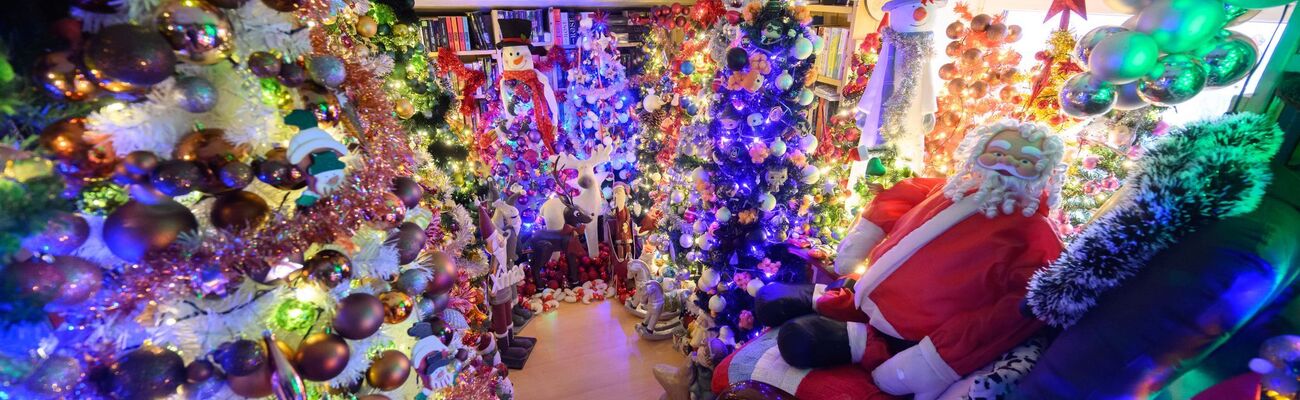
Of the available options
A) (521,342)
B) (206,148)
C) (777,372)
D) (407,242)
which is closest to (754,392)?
(777,372)

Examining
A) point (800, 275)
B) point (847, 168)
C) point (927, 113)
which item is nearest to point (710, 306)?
point (800, 275)

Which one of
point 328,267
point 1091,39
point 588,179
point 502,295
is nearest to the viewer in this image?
point 328,267

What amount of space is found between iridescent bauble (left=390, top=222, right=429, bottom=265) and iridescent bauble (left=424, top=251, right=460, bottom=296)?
0.06 meters

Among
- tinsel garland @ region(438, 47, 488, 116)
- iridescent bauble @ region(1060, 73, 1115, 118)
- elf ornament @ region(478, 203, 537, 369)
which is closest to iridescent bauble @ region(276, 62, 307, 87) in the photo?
iridescent bauble @ region(1060, 73, 1115, 118)

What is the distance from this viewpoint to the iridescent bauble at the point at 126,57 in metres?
0.62

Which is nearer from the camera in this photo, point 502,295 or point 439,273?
point 439,273

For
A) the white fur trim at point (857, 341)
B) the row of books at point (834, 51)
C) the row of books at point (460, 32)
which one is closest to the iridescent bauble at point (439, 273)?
the white fur trim at point (857, 341)

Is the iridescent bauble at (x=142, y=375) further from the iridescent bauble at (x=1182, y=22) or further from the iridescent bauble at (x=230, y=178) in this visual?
the iridescent bauble at (x=1182, y=22)


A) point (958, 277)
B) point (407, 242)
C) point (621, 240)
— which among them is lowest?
point (621, 240)

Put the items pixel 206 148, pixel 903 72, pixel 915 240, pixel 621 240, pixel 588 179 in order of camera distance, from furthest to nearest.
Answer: pixel 621 240, pixel 588 179, pixel 903 72, pixel 915 240, pixel 206 148

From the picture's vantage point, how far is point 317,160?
2.70ft

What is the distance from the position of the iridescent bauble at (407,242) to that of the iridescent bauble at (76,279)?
40cm

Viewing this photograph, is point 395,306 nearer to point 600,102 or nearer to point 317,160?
point 317,160

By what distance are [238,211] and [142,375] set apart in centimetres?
25
